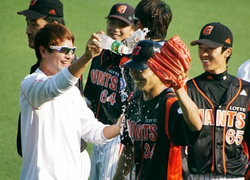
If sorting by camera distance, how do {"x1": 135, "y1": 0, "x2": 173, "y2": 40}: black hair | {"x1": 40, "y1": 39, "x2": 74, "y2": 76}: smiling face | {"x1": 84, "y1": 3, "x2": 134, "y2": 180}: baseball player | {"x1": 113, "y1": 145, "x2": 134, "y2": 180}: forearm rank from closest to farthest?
{"x1": 40, "y1": 39, "x2": 74, "y2": 76}: smiling face, {"x1": 113, "y1": 145, "x2": 134, "y2": 180}: forearm, {"x1": 135, "y1": 0, "x2": 173, "y2": 40}: black hair, {"x1": 84, "y1": 3, "x2": 134, "y2": 180}: baseball player

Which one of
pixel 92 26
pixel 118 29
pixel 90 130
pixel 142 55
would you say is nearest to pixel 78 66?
pixel 142 55

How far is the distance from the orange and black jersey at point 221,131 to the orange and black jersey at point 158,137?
117cm

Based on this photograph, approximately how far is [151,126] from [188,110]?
583 mm

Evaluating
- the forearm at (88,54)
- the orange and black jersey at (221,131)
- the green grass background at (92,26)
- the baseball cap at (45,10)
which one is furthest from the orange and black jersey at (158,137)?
the green grass background at (92,26)

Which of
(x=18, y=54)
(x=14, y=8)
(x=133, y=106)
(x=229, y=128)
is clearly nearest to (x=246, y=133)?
(x=229, y=128)

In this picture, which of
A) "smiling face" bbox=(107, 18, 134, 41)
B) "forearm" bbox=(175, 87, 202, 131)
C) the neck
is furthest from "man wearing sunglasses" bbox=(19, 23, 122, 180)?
"smiling face" bbox=(107, 18, 134, 41)

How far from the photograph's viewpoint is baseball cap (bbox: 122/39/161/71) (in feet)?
13.2

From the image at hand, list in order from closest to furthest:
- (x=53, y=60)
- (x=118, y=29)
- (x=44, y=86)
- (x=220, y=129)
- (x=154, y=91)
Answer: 1. (x=44, y=86)
2. (x=154, y=91)
3. (x=53, y=60)
4. (x=220, y=129)
5. (x=118, y=29)

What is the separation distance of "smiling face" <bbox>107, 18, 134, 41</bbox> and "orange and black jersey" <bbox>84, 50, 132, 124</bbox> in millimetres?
224

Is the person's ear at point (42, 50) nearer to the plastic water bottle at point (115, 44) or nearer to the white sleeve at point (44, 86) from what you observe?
the white sleeve at point (44, 86)

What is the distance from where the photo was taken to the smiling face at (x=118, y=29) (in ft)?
21.0

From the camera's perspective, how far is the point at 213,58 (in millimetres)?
5398

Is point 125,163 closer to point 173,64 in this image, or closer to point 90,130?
point 90,130

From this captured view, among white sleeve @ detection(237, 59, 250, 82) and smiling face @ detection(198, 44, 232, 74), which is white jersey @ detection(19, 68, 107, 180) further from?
white sleeve @ detection(237, 59, 250, 82)
